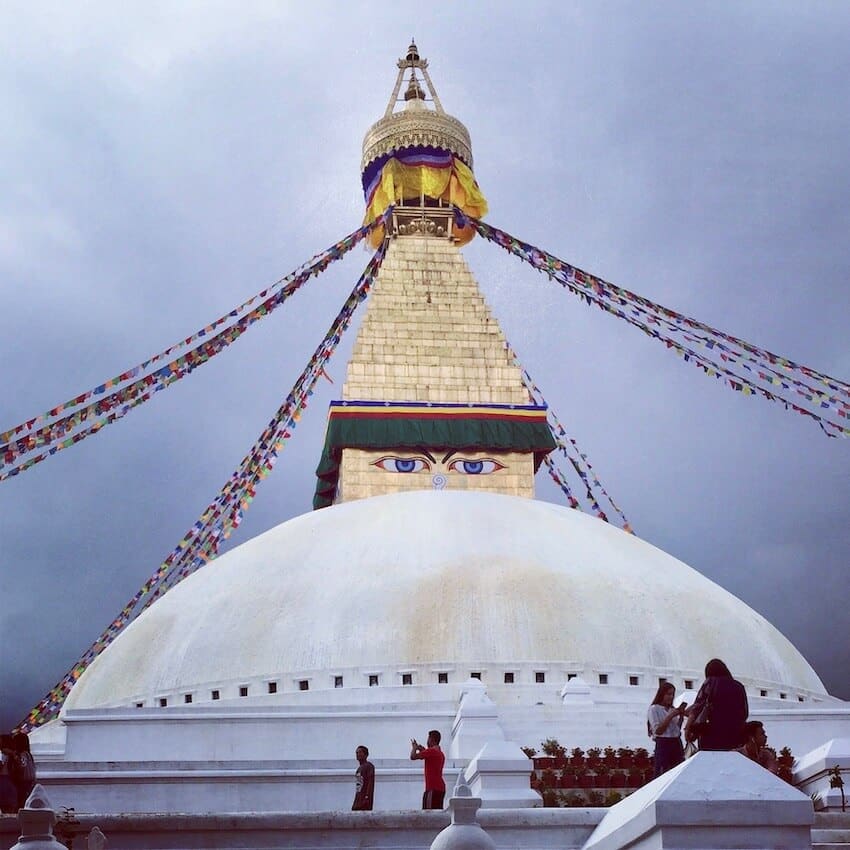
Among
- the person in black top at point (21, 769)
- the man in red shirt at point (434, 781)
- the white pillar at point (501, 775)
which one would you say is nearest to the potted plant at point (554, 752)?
the white pillar at point (501, 775)

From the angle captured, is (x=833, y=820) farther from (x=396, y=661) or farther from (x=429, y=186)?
(x=429, y=186)

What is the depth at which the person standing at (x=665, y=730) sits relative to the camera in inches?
300

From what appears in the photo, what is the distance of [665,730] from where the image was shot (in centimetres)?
762

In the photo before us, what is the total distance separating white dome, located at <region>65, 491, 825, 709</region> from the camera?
14.0 meters

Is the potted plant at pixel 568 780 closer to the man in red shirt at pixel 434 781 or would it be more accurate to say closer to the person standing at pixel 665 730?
the man in red shirt at pixel 434 781

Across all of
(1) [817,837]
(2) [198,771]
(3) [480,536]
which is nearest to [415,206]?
(3) [480,536]

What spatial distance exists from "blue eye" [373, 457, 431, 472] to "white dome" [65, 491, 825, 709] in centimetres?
544

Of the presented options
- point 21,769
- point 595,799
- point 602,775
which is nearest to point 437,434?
point 602,775

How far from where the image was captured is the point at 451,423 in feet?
72.9

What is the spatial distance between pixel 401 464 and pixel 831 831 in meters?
14.9

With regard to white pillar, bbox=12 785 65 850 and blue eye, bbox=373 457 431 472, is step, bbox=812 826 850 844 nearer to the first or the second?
white pillar, bbox=12 785 65 850

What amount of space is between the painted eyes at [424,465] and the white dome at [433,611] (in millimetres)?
5445

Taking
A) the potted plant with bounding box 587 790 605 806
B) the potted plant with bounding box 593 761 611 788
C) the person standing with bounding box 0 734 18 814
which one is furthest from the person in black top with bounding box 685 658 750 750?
the potted plant with bounding box 593 761 611 788

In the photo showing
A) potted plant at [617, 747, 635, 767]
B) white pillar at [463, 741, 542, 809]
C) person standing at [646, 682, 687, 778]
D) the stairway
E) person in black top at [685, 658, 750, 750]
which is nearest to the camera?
person in black top at [685, 658, 750, 750]
